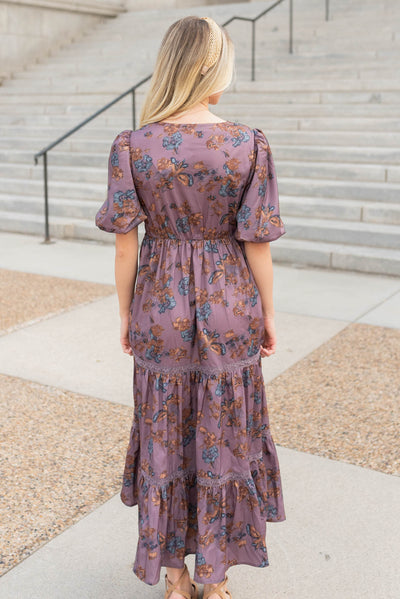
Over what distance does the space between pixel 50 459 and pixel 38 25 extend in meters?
14.6

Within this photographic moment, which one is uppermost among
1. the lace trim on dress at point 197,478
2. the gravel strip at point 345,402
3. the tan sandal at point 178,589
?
the lace trim on dress at point 197,478

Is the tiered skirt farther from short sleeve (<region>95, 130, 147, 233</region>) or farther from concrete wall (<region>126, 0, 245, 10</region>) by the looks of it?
concrete wall (<region>126, 0, 245, 10</region>)

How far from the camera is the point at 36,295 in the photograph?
21.9ft

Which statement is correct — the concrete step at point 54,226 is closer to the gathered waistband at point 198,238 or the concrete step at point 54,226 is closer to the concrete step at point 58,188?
the concrete step at point 58,188

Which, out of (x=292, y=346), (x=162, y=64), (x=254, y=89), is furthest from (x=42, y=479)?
(x=254, y=89)

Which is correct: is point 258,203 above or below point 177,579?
above

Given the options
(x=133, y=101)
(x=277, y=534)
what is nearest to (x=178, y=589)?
(x=277, y=534)

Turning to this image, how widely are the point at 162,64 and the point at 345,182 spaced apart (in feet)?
22.3

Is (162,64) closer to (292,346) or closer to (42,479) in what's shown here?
(42,479)

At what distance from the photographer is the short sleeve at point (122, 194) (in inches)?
92.0

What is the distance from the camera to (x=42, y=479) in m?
3.47

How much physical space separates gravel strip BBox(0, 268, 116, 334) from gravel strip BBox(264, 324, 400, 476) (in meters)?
2.23

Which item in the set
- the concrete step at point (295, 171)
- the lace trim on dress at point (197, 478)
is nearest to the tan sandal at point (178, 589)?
the lace trim on dress at point (197, 478)

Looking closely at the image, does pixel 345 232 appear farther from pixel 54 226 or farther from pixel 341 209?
pixel 54 226
